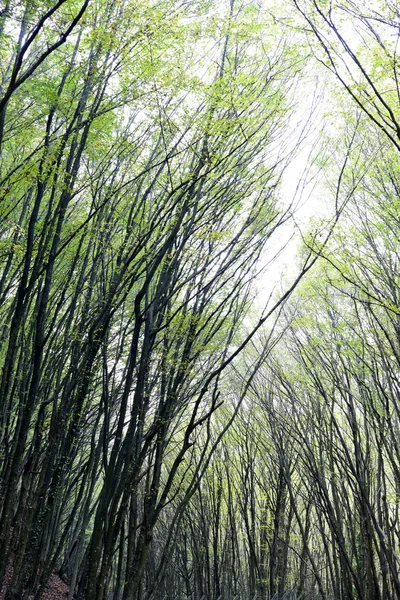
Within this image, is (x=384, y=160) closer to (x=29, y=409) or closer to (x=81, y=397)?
(x=81, y=397)

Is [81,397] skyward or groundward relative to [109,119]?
groundward

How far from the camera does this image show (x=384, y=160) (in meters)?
5.92

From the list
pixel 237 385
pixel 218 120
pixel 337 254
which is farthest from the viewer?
pixel 237 385

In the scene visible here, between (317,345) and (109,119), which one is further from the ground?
(109,119)

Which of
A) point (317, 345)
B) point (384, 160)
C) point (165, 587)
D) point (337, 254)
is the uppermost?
point (384, 160)

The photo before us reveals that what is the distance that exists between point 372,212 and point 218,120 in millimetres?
2922

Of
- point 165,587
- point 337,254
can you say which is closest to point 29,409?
point 337,254

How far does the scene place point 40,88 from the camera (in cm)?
476

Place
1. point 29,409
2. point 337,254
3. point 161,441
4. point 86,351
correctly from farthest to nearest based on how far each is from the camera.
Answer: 1. point 337,254
2. point 86,351
3. point 161,441
4. point 29,409

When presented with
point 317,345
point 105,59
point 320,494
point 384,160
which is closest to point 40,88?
point 105,59

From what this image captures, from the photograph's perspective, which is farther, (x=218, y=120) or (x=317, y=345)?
(x=317, y=345)

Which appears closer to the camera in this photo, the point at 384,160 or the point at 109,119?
the point at 109,119

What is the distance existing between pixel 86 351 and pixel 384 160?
13.3ft

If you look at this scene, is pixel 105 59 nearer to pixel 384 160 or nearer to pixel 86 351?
pixel 86 351
